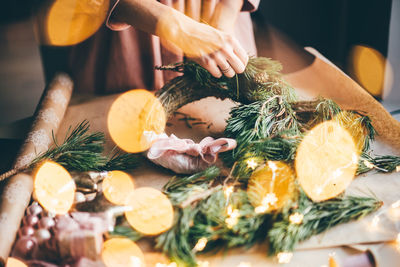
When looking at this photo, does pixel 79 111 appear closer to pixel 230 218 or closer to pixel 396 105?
pixel 230 218

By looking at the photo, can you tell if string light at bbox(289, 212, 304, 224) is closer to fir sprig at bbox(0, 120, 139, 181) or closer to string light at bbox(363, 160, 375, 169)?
string light at bbox(363, 160, 375, 169)

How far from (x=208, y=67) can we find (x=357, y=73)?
0.98 meters

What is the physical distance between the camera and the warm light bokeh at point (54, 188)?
79 cm

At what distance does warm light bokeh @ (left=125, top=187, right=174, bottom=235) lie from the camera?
705 mm

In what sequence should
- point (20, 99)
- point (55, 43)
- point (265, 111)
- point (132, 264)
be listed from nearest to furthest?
point (132, 264)
point (265, 111)
point (55, 43)
point (20, 99)

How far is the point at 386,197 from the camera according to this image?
0.82 m

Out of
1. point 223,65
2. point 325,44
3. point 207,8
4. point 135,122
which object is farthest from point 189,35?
point 325,44

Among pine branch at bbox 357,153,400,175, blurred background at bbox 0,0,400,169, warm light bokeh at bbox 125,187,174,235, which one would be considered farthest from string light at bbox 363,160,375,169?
blurred background at bbox 0,0,400,169

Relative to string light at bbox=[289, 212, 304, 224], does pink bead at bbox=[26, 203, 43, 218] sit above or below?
below

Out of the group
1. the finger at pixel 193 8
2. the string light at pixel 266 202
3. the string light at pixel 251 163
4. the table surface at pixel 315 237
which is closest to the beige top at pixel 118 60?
the finger at pixel 193 8

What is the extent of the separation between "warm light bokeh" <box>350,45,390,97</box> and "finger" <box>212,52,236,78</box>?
2.45ft

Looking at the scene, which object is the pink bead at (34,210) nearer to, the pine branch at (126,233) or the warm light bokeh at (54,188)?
the warm light bokeh at (54,188)

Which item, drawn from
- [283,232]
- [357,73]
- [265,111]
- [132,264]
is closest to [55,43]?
[265,111]

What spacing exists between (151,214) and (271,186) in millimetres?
255
